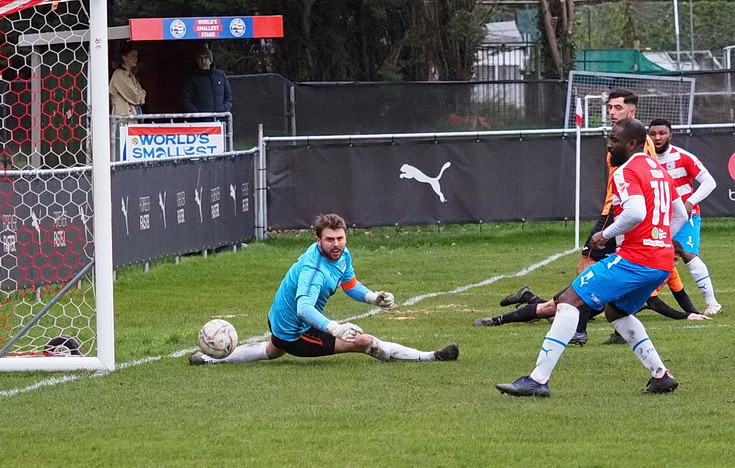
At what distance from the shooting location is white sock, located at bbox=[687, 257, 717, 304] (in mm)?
12719

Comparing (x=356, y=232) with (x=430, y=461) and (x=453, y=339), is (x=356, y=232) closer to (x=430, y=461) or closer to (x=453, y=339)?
(x=453, y=339)

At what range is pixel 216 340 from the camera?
9742mm

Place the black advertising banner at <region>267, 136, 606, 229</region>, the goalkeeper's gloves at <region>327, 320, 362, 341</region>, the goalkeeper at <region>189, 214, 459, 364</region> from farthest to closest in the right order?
the black advertising banner at <region>267, 136, 606, 229</region>, the goalkeeper at <region>189, 214, 459, 364</region>, the goalkeeper's gloves at <region>327, 320, 362, 341</region>

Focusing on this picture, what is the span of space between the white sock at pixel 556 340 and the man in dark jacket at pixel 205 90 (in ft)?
44.7

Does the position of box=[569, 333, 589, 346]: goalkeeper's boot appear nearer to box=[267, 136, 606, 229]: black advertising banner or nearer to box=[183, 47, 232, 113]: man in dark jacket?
box=[267, 136, 606, 229]: black advertising banner

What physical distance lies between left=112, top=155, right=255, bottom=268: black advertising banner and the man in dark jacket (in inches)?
56.8

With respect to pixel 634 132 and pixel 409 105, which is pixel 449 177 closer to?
pixel 409 105

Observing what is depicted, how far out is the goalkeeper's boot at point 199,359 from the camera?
388 inches

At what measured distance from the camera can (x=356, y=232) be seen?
21875 mm

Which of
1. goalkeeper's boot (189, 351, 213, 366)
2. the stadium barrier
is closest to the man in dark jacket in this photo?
the stadium barrier

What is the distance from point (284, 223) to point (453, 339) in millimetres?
9892

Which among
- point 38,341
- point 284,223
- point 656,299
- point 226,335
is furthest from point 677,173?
point 284,223

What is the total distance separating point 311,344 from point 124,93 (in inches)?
419

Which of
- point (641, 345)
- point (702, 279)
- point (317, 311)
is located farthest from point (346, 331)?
point (702, 279)
